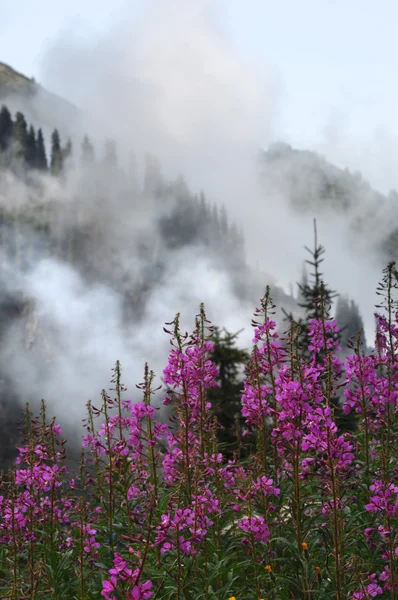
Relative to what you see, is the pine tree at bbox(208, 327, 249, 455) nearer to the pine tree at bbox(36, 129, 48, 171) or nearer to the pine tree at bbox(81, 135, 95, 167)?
the pine tree at bbox(36, 129, 48, 171)

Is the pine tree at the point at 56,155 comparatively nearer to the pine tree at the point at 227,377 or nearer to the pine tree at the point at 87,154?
the pine tree at the point at 87,154

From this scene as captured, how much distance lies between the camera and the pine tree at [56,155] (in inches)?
4921

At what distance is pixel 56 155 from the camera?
129625 millimetres

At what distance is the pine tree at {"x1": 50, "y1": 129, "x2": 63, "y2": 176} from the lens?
12500 cm

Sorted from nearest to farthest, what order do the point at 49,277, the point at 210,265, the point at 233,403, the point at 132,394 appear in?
the point at 233,403
the point at 132,394
the point at 49,277
the point at 210,265

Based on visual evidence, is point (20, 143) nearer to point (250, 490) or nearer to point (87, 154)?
point (87, 154)

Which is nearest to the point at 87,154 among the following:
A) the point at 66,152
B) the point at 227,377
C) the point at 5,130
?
the point at 66,152

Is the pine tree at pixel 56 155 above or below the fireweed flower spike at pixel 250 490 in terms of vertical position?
above

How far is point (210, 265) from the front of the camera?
593 feet

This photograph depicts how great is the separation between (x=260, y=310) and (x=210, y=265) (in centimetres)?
17563

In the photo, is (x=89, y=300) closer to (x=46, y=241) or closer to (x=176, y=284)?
(x=46, y=241)

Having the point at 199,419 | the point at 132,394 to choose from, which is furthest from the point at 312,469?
the point at 132,394

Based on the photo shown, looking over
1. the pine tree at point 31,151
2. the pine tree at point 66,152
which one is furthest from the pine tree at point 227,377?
the pine tree at point 66,152

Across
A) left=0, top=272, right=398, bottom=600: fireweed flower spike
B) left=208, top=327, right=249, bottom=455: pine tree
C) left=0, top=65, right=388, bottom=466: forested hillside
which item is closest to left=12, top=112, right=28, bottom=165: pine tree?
A: left=0, top=65, right=388, bottom=466: forested hillside
